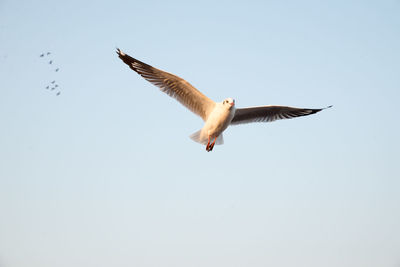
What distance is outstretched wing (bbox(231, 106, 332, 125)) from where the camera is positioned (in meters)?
10.9

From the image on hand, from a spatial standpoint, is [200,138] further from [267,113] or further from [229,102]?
[267,113]

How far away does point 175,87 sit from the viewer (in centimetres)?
1031

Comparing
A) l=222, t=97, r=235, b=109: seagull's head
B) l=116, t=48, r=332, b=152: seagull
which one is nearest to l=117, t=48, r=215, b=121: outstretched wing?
l=116, t=48, r=332, b=152: seagull

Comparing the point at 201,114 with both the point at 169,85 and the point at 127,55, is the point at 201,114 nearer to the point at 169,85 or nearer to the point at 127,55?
the point at 169,85

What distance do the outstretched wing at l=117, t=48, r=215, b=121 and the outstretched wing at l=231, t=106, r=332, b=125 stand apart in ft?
2.81

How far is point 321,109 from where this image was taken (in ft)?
38.3

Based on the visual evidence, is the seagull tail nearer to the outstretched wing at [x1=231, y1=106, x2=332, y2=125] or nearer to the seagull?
the seagull

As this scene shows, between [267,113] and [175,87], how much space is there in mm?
2525

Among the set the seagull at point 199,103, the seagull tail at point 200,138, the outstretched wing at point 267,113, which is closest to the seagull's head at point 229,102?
the seagull at point 199,103

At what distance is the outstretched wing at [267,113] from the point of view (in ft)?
35.8

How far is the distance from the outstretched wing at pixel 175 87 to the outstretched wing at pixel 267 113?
86 centimetres

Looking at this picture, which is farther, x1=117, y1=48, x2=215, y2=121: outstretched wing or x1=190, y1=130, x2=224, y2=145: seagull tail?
x1=190, y1=130, x2=224, y2=145: seagull tail

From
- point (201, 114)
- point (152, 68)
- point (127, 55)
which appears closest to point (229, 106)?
point (201, 114)

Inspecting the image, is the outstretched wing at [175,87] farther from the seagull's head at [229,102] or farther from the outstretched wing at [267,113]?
the outstretched wing at [267,113]
